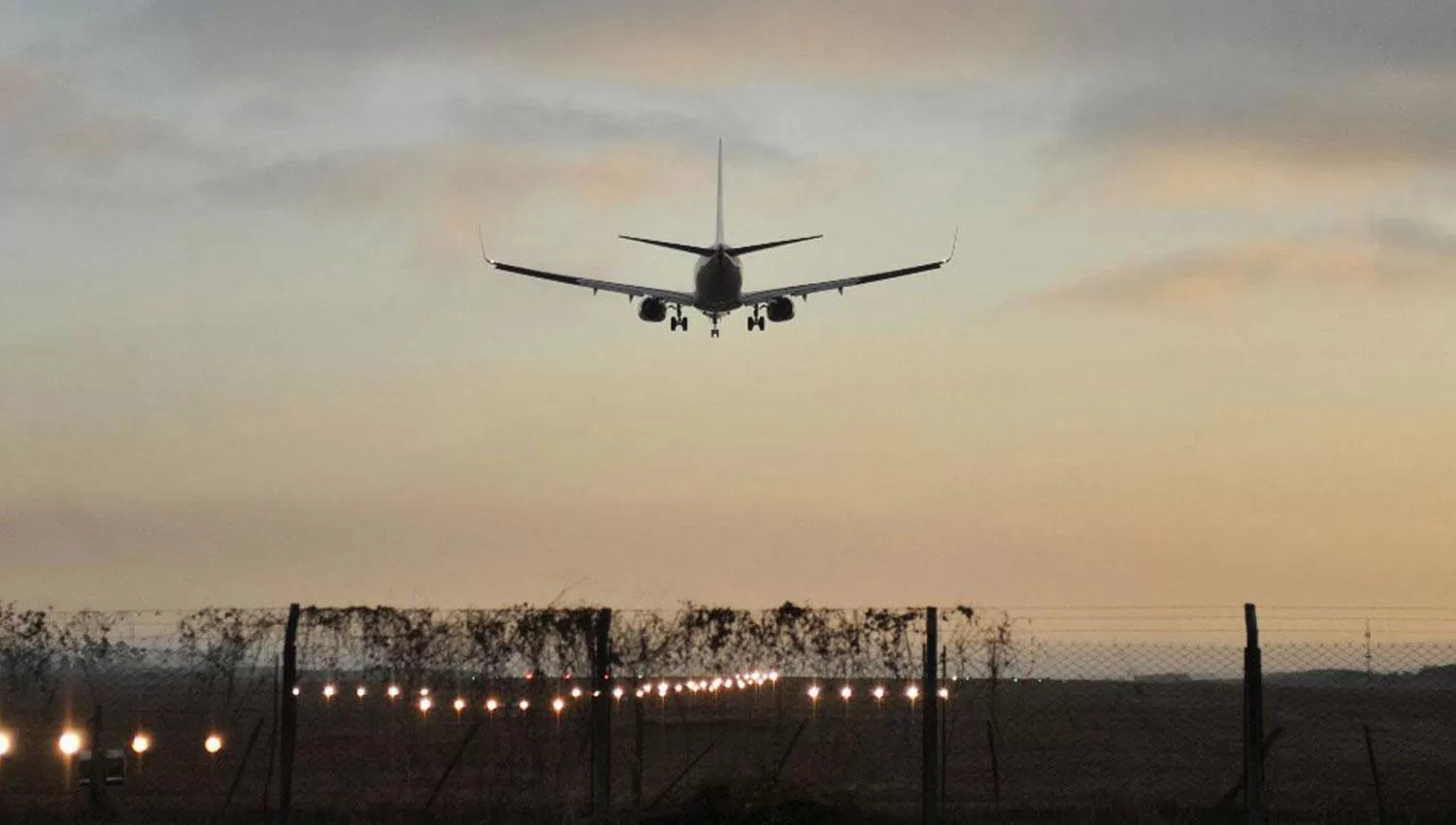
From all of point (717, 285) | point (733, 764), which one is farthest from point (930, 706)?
point (717, 285)

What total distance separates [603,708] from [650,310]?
126 feet

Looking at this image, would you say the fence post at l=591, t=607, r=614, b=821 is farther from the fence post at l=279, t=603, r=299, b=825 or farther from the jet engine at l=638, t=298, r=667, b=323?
the jet engine at l=638, t=298, r=667, b=323

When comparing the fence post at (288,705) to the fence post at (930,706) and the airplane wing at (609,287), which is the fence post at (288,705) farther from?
the airplane wing at (609,287)

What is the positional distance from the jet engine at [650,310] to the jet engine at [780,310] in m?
3.64

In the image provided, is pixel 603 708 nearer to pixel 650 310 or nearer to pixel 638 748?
pixel 638 748

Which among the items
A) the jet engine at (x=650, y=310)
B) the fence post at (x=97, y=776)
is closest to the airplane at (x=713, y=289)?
the jet engine at (x=650, y=310)

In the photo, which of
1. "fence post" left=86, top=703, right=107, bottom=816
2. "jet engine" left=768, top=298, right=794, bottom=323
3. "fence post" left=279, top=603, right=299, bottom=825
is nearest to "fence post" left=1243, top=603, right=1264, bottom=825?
"fence post" left=279, top=603, right=299, bottom=825

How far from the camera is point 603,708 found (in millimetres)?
19562

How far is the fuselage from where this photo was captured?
5928 centimetres

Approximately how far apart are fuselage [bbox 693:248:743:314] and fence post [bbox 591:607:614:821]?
39878 mm

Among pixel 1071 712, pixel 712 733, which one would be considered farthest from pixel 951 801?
pixel 1071 712

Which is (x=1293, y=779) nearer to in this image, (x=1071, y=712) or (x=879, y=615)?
(x=879, y=615)

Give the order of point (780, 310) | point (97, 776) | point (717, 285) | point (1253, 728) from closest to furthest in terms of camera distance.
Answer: point (1253, 728), point (97, 776), point (780, 310), point (717, 285)

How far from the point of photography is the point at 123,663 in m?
52.4
